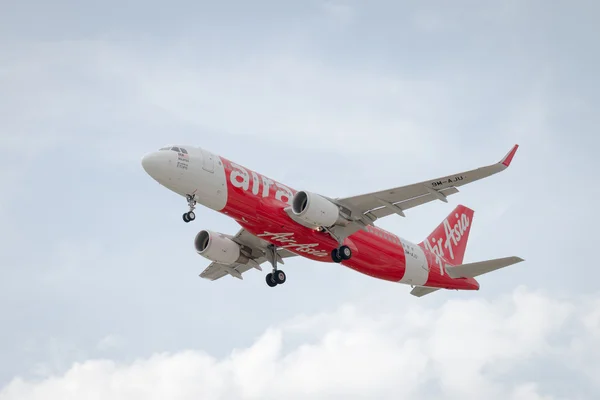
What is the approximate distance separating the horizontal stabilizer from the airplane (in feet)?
0.19

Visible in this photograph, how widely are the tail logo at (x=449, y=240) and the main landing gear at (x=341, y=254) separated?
7.67 m

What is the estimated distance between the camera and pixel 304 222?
134 ft

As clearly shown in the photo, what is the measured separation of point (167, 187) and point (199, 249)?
24.4 ft

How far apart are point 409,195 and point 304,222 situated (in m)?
4.98

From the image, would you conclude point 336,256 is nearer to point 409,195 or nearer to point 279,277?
point 279,277

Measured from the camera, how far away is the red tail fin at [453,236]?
50719mm

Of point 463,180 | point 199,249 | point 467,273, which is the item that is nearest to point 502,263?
point 467,273

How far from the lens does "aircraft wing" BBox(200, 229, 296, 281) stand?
46875 millimetres

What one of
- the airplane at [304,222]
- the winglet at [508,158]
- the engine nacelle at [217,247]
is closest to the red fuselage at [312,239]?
the airplane at [304,222]

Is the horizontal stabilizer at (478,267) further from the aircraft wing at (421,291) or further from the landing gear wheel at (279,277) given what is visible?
the landing gear wheel at (279,277)

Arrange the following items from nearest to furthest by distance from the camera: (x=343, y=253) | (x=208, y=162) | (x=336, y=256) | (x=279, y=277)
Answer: (x=208, y=162) → (x=343, y=253) → (x=336, y=256) → (x=279, y=277)

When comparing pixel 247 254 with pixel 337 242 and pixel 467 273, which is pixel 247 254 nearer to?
pixel 337 242

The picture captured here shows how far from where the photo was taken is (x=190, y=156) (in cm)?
3975

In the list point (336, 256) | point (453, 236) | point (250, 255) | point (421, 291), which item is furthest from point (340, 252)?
point (453, 236)
